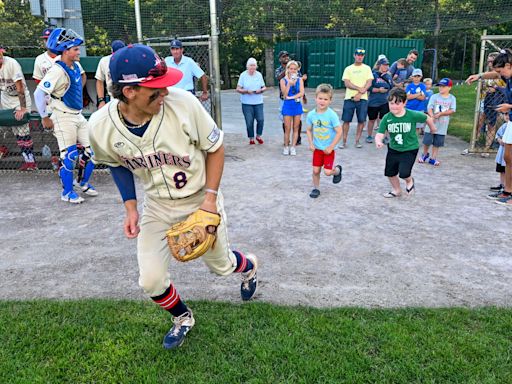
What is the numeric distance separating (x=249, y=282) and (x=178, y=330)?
739 mm

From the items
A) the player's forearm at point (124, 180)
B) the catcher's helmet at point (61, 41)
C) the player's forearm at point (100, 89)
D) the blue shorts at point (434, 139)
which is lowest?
the blue shorts at point (434, 139)

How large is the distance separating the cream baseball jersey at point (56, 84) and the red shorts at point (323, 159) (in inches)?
136

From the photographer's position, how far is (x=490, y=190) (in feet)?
21.7

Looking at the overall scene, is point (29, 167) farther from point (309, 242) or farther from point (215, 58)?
point (309, 242)

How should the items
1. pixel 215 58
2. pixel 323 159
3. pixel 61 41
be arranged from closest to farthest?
pixel 61 41
pixel 323 159
pixel 215 58

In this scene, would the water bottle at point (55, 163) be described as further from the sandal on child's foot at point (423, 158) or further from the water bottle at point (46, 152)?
the sandal on child's foot at point (423, 158)

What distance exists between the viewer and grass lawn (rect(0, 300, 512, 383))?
2885 millimetres

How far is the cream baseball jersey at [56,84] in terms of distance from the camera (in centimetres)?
602

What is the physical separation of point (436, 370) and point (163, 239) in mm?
1888

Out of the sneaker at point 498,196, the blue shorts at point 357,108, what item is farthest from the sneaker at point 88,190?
the sneaker at point 498,196

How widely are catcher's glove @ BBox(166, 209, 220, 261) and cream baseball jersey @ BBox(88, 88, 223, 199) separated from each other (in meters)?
0.23

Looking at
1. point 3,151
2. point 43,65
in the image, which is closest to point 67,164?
point 43,65

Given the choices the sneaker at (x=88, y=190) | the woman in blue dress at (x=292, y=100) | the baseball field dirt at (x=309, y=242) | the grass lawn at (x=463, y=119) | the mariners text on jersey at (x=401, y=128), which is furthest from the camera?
the grass lawn at (x=463, y=119)

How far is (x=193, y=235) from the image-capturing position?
281 centimetres
